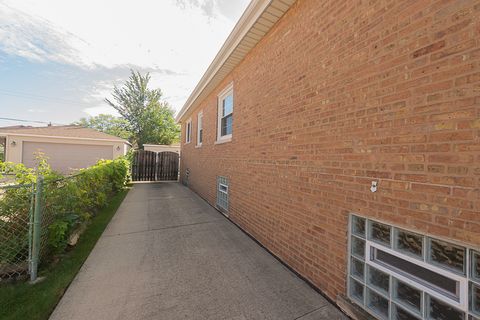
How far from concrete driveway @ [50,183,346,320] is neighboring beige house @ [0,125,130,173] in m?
16.5

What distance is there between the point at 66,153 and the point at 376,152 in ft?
72.4

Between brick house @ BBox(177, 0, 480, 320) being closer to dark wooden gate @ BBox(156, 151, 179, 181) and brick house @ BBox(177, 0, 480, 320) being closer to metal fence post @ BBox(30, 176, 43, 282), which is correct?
metal fence post @ BBox(30, 176, 43, 282)

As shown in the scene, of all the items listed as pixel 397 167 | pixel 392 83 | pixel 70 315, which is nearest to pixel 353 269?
pixel 397 167

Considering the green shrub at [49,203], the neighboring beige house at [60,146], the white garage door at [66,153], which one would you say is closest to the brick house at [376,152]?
the green shrub at [49,203]

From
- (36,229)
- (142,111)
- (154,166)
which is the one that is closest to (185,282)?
(36,229)

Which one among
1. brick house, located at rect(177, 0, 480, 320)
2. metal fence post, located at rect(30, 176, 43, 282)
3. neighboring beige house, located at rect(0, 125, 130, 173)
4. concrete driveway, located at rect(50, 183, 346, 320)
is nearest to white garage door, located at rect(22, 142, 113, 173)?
neighboring beige house, located at rect(0, 125, 130, 173)

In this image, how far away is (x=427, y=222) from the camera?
5.62ft

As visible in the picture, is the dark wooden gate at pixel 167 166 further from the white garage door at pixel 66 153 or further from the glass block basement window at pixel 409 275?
the glass block basement window at pixel 409 275

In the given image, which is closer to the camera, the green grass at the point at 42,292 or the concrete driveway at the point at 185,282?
the green grass at the point at 42,292

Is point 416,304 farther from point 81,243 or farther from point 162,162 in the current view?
point 162,162

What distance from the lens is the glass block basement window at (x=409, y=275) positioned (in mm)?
1572

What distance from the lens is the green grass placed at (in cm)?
226

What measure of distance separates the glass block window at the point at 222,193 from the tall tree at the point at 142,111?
26.9 meters

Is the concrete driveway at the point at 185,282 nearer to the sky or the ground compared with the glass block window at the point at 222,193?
nearer to the ground
